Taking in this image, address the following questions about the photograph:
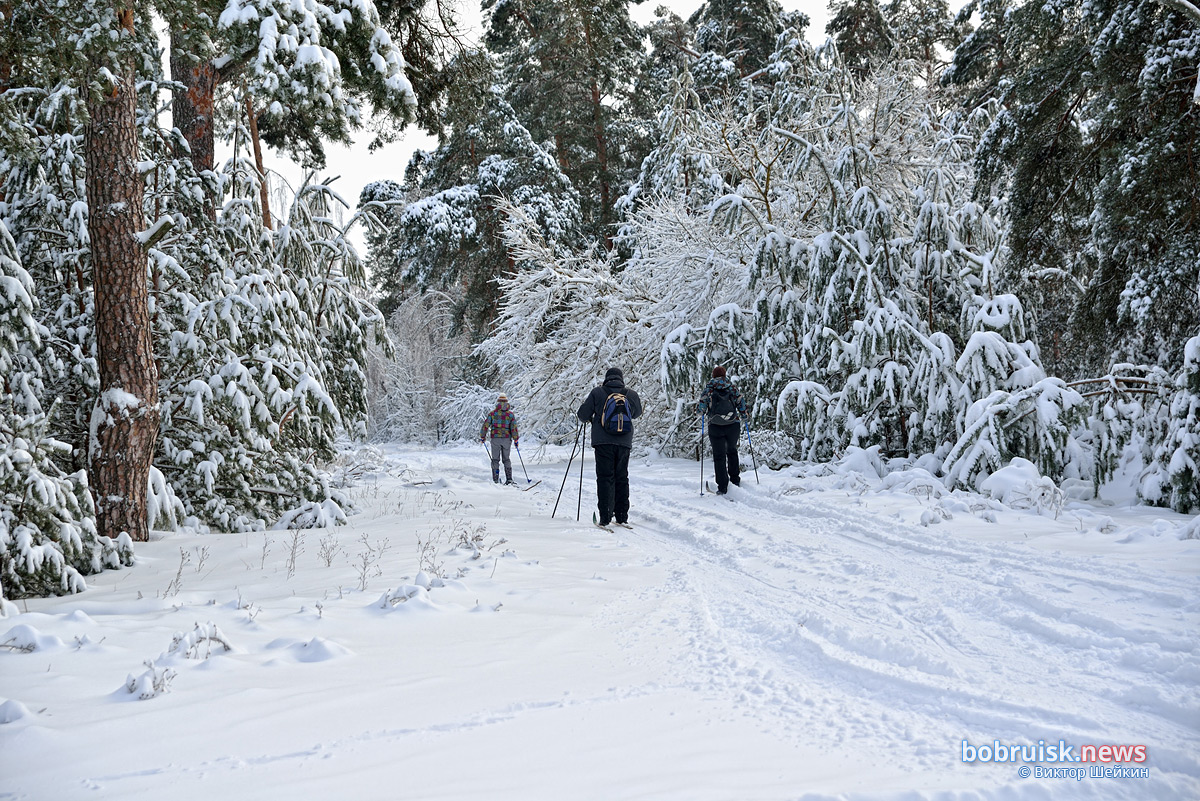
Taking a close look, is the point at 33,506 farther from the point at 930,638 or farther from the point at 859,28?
the point at 859,28

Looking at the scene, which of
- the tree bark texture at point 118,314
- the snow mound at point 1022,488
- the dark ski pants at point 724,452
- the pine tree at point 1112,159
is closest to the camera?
the tree bark texture at point 118,314

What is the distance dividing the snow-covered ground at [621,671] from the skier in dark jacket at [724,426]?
3754 millimetres

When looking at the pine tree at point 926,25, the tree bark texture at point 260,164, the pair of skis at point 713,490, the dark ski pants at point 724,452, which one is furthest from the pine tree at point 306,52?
the pine tree at point 926,25

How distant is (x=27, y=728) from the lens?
251 centimetres

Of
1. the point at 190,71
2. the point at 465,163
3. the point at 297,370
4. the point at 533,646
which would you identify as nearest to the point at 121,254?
the point at 297,370

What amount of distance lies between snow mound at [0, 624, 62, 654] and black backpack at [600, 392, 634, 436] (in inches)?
217

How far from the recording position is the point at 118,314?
6.33m

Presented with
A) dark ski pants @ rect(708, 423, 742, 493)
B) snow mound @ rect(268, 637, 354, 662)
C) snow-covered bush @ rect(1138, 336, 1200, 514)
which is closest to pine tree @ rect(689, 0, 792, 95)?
dark ski pants @ rect(708, 423, 742, 493)

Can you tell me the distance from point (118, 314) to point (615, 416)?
4.95 metres

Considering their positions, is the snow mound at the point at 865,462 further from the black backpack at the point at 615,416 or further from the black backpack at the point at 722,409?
the black backpack at the point at 615,416

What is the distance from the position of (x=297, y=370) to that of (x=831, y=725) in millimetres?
7570

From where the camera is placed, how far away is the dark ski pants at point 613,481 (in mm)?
8051

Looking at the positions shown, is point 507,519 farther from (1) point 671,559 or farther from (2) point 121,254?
(2) point 121,254

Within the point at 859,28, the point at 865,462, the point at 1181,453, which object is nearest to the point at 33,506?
the point at 865,462
